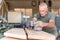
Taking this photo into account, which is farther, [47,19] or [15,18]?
[15,18]

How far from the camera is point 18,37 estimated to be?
1455mm

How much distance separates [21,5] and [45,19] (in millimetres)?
8858

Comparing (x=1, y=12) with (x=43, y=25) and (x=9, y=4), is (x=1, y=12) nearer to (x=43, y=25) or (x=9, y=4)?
(x=9, y=4)

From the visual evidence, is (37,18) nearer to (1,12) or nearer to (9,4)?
(1,12)

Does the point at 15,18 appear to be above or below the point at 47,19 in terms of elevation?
below

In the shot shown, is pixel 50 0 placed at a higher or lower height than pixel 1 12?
higher

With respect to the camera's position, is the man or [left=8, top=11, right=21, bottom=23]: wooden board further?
[left=8, top=11, right=21, bottom=23]: wooden board

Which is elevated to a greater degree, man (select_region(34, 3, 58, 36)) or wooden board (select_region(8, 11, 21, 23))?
man (select_region(34, 3, 58, 36))

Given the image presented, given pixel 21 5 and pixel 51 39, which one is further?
pixel 21 5

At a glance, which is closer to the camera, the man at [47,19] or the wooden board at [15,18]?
the man at [47,19]

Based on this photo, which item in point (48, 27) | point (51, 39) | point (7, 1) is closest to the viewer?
point (51, 39)

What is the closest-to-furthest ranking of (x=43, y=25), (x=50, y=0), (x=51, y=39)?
(x=51, y=39)
(x=43, y=25)
(x=50, y=0)

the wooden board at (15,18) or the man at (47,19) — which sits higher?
the man at (47,19)

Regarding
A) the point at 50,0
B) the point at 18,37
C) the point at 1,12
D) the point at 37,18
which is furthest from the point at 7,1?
the point at 18,37
